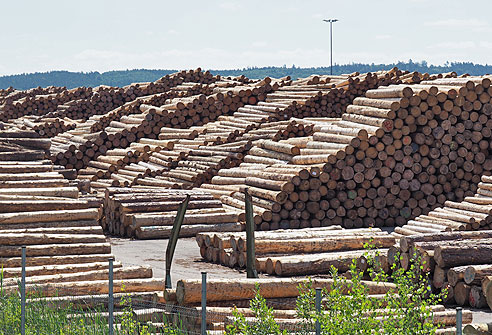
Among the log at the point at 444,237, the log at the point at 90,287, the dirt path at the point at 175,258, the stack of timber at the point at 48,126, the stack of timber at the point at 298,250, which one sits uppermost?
the stack of timber at the point at 48,126

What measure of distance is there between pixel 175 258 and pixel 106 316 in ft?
22.2

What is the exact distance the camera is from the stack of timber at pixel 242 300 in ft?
33.7

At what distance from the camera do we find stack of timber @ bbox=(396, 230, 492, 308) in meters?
13.2

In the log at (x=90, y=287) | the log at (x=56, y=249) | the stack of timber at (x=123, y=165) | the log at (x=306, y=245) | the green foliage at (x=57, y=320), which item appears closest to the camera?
the green foliage at (x=57, y=320)

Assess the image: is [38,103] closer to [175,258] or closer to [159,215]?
[159,215]

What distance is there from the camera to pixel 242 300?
37.9ft

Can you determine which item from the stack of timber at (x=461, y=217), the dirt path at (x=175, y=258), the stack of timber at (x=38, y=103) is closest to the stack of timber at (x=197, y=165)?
the dirt path at (x=175, y=258)

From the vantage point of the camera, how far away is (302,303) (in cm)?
796

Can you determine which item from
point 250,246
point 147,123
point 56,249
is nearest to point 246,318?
point 250,246

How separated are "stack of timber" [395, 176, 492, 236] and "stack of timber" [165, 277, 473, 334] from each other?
22.8 feet

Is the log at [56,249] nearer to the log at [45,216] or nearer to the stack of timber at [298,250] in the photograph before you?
the log at [45,216]

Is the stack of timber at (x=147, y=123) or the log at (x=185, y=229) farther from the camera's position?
the stack of timber at (x=147, y=123)

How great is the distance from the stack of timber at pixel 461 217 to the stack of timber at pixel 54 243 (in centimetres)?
789

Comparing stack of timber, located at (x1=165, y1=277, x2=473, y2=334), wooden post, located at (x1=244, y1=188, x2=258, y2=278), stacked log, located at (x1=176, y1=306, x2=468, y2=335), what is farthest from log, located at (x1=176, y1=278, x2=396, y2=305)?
wooden post, located at (x1=244, y1=188, x2=258, y2=278)
